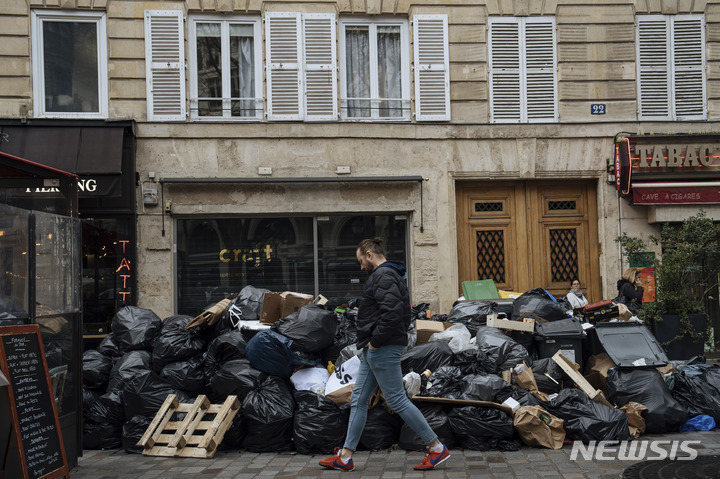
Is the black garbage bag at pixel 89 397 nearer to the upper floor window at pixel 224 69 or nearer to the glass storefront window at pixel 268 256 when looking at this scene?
the glass storefront window at pixel 268 256

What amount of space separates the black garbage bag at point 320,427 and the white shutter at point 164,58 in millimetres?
6581

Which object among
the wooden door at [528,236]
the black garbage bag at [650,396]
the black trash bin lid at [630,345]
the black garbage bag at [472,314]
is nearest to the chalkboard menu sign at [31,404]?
the black garbage bag at [472,314]

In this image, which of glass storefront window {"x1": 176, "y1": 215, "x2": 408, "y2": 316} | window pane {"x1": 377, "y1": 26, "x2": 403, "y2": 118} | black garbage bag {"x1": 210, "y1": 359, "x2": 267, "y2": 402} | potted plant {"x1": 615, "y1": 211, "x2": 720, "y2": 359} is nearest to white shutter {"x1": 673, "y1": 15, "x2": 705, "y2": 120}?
potted plant {"x1": 615, "y1": 211, "x2": 720, "y2": 359}

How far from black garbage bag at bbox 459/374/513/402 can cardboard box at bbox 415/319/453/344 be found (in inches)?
46.1

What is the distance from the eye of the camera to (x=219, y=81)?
1189cm

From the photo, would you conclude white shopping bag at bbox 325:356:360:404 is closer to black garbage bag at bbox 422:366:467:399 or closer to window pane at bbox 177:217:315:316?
black garbage bag at bbox 422:366:467:399

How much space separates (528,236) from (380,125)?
311 cm

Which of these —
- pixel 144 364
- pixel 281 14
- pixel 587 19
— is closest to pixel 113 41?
pixel 281 14

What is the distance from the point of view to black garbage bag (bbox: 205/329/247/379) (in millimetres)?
7336

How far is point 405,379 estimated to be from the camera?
672cm

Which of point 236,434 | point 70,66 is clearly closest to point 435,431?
point 236,434

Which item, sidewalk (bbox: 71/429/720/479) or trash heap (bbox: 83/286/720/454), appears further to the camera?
trash heap (bbox: 83/286/720/454)

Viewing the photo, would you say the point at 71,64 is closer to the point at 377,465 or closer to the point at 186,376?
the point at 186,376

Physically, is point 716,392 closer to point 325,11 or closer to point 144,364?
point 144,364
